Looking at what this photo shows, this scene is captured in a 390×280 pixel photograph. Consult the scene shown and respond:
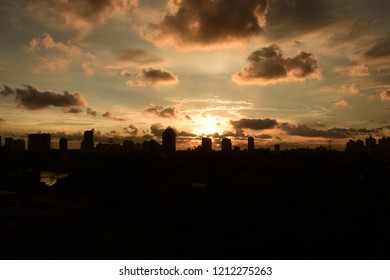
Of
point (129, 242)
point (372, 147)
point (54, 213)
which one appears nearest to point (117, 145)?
point (372, 147)

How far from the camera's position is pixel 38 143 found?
165250mm

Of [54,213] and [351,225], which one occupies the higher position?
[351,225]

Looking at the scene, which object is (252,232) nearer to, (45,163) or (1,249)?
(1,249)

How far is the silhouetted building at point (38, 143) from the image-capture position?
164500 millimetres

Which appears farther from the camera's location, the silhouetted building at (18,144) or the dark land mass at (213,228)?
the silhouetted building at (18,144)

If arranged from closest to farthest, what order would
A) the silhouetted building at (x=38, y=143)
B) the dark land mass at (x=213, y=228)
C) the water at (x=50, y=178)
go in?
the dark land mass at (x=213, y=228) < the water at (x=50, y=178) < the silhouetted building at (x=38, y=143)

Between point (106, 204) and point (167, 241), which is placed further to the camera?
point (106, 204)

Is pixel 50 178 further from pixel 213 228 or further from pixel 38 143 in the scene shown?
pixel 38 143

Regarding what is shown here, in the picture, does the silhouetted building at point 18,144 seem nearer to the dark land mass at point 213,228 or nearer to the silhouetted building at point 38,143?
the silhouetted building at point 38,143

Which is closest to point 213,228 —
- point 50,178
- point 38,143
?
point 50,178

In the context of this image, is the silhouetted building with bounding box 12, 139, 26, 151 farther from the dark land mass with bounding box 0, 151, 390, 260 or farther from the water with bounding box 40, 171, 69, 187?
the dark land mass with bounding box 0, 151, 390, 260

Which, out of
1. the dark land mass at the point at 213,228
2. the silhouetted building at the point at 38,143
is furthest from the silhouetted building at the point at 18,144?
the dark land mass at the point at 213,228

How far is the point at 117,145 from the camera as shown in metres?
185
